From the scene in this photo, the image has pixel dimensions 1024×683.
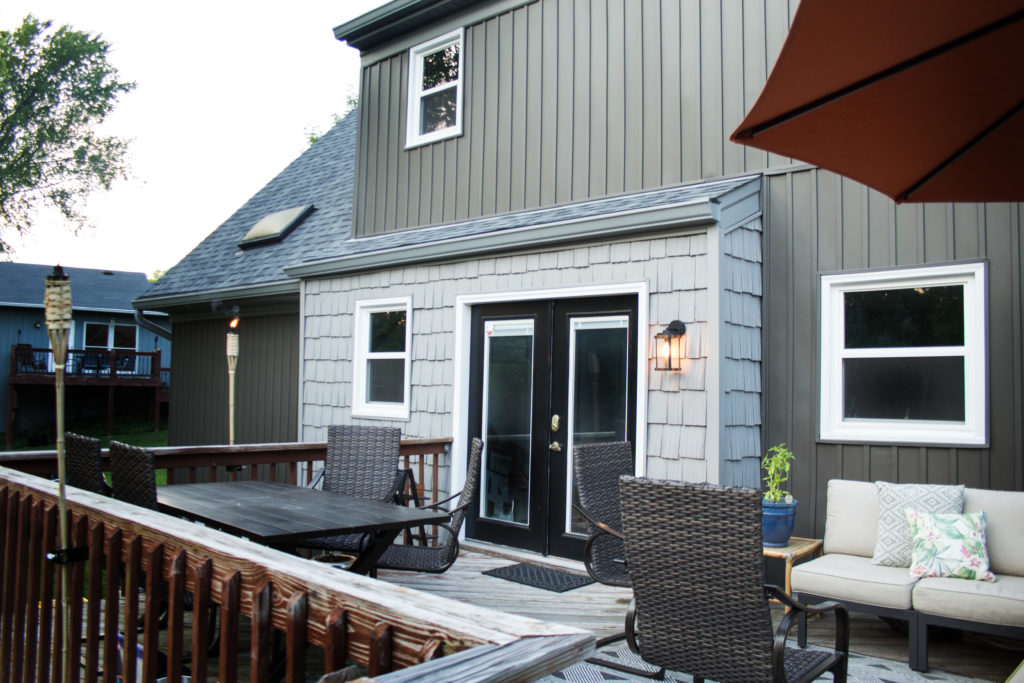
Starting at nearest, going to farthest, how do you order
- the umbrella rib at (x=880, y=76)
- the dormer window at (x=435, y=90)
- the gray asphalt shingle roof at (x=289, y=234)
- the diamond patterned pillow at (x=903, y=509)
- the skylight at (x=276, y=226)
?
the umbrella rib at (x=880, y=76) < the diamond patterned pillow at (x=903, y=509) < the dormer window at (x=435, y=90) < the gray asphalt shingle roof at (x=289, y=234) < the skylight at (x=276, y=226)

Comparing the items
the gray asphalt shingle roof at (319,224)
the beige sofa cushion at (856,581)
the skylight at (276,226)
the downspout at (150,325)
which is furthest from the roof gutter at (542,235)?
the downspout at (150,325)

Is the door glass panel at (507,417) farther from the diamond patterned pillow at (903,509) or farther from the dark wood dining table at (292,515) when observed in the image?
the diamond patterned pillow at (903,509)

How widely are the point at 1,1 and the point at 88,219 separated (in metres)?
5.52

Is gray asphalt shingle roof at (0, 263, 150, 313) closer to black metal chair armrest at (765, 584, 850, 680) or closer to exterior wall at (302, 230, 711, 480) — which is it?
exterior wall at (302, 230, 711, 480)

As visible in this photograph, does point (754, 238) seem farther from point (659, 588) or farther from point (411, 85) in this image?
point (411, 85)

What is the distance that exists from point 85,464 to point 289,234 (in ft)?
22.7

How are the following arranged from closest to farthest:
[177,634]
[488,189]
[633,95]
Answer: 1. [177,634]
2. [633,95]
3. [488,189]

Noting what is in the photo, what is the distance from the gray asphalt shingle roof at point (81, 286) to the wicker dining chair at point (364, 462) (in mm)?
20278

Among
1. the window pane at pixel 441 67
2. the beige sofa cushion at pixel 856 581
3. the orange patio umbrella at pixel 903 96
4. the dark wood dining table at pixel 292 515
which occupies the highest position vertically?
the window pane at pixel 441 67

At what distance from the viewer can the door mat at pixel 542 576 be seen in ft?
16.3

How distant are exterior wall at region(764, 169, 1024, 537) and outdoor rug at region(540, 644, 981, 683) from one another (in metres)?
1.31

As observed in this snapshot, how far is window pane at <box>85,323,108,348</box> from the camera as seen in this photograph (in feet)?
74.6

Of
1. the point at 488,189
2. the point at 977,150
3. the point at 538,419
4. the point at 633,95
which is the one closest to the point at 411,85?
the point at 488,189

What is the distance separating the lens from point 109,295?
2330cm
